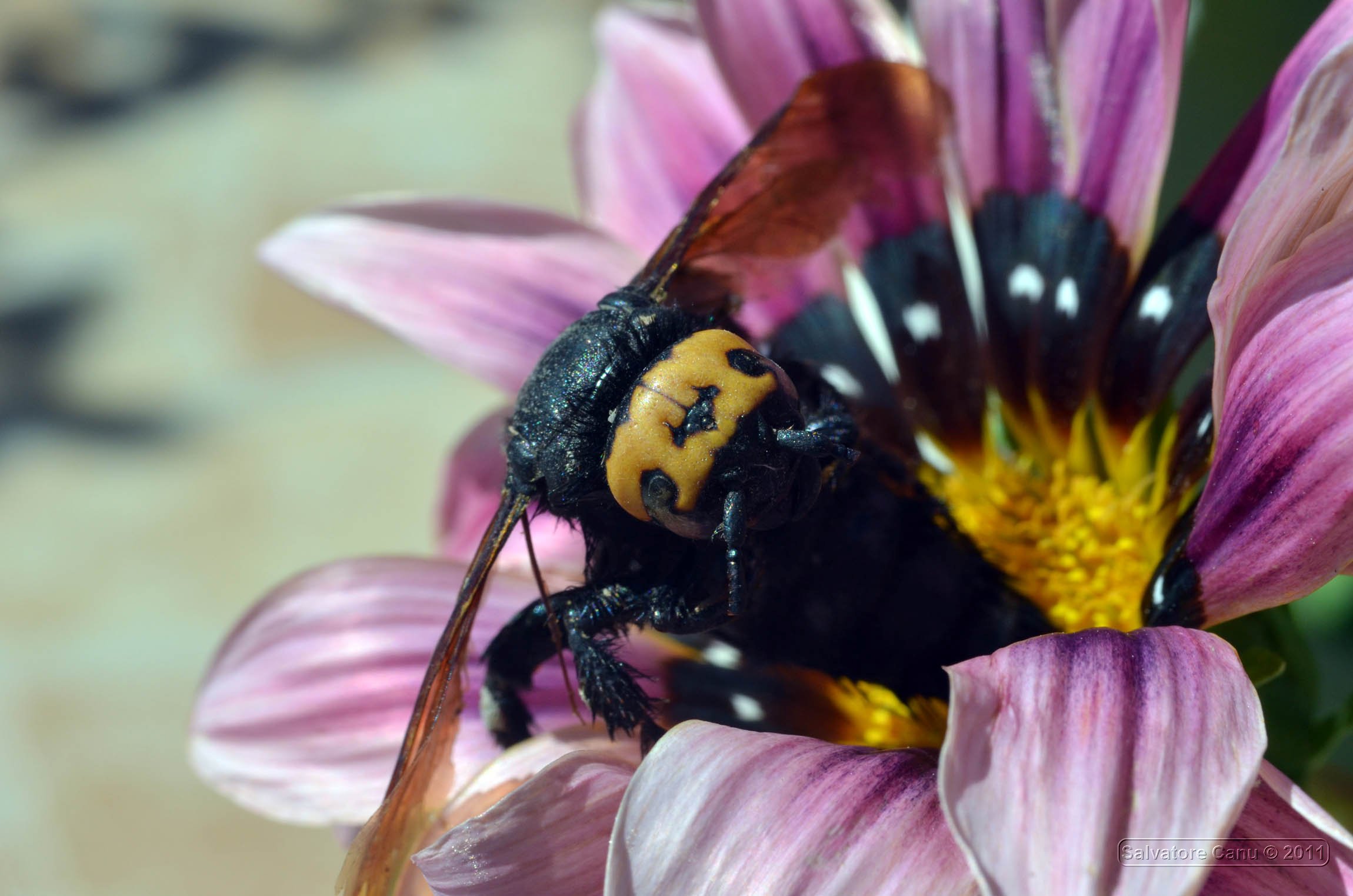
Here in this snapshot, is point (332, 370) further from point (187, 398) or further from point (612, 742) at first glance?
point (612, 742)

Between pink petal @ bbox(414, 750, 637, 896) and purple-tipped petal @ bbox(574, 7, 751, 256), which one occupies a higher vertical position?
purple-tipped petal @ bbox(574, 7, 751, 256)

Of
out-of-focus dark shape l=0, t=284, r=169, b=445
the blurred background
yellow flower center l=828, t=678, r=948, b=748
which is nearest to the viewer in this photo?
yellow flower center l=828, t=678, r=948, b=748

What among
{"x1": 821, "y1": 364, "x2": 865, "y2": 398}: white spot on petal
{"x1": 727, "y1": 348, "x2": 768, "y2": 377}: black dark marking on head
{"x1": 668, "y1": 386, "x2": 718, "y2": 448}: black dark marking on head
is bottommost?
{"x1": 821, "y1": 364, "x2": 865, "y2": 398}: white spot on petal

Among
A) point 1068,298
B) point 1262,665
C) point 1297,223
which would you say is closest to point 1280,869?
point 1262,665

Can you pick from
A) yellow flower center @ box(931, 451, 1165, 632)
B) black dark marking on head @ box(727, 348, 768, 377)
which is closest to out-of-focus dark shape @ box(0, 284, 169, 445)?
yellow flower center @ box(931, 451, 1165, 632)

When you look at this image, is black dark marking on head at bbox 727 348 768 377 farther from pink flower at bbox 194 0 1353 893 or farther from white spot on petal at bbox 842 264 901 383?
white spot on petal at bbox 842 264 901 383

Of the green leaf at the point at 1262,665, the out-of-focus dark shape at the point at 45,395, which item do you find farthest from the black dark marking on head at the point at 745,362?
the out-of-focus dark shape at the point at 45,395

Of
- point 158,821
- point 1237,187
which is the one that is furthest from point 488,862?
point 158,821
